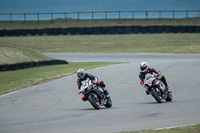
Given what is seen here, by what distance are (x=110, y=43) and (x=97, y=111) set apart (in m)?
34.7

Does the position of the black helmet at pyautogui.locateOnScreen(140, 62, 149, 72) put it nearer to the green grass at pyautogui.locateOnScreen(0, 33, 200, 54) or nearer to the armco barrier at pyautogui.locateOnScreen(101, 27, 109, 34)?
the green grass at pyautogui.locateOnScreen(0, 33, 200, 54)

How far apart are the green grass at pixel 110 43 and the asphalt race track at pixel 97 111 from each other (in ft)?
74.4

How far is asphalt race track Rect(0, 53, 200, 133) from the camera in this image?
784cm

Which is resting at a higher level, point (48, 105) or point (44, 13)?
point (44, 13)

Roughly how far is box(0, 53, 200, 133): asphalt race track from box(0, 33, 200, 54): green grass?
22670mm

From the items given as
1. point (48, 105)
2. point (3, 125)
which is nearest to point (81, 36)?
point (48, 105)

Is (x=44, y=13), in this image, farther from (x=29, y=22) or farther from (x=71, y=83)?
(x=71, y=83)

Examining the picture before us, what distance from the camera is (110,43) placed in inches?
1747

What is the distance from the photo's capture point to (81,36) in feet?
154

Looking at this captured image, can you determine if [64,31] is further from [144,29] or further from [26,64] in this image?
[26,64]

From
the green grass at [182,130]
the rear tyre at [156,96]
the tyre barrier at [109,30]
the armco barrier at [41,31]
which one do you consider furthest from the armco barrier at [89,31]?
the green grass at [182,130]

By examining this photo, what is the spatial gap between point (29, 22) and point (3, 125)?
164 feet

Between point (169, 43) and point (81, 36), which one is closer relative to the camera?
point (169, 43)

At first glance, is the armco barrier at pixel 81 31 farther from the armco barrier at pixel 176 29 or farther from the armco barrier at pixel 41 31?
the armco barrier at pixel 176 29
